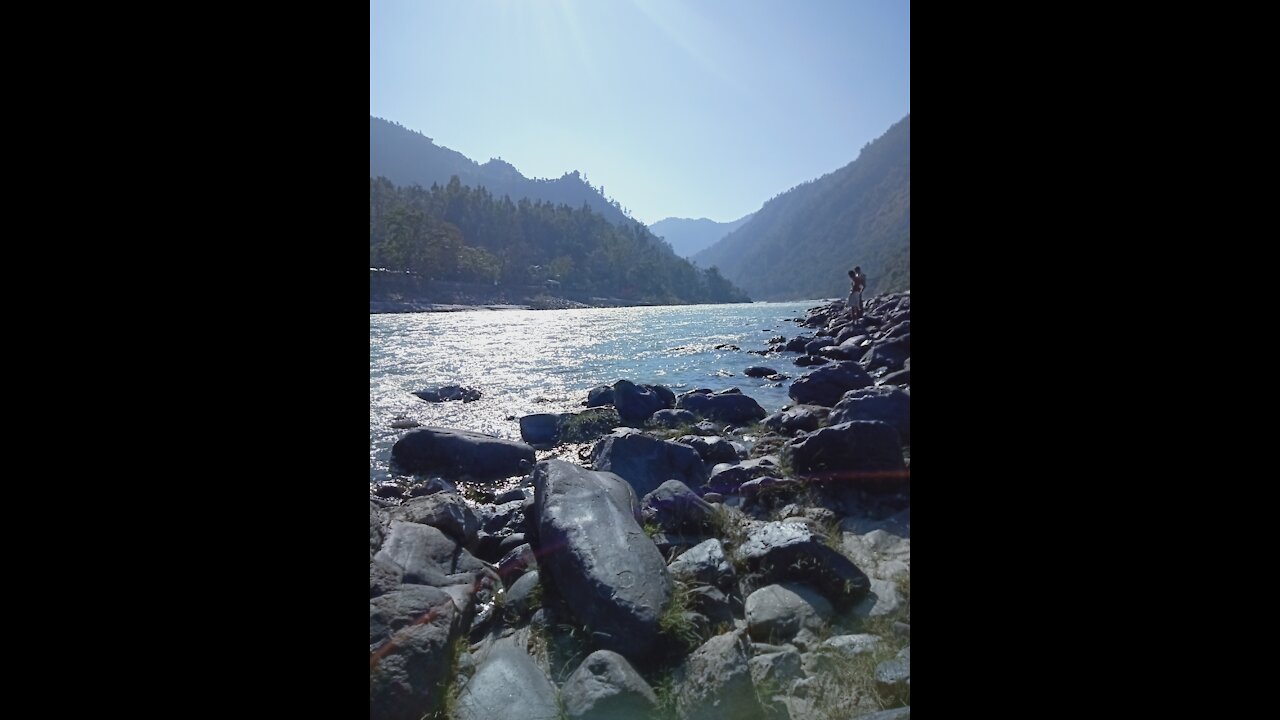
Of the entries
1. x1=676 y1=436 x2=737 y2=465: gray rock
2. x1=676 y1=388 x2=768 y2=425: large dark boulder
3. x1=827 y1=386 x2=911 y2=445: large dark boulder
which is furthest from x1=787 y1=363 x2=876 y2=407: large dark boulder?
x1=676 y1=436 x2=737 y2=465: gray rock

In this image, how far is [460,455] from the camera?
716 centimetres

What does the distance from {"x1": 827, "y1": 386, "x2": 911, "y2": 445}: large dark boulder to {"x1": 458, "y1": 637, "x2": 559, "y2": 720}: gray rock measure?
5340 millimetres

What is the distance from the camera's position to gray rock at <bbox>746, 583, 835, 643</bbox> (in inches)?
120

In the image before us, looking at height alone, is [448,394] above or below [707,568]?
above

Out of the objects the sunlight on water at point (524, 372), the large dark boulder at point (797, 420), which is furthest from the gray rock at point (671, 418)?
the sunlight on water at point (524, 372)

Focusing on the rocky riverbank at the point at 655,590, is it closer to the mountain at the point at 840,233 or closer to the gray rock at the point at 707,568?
the gray rock at the point at 707,568

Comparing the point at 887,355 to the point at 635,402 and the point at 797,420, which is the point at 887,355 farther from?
the point at 635,402

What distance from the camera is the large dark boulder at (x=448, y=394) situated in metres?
12.2

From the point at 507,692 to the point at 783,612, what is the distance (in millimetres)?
1586

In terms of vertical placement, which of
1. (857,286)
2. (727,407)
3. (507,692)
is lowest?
(507,692)

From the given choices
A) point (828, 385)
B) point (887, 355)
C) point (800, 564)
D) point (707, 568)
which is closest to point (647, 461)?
point (707, 568)
